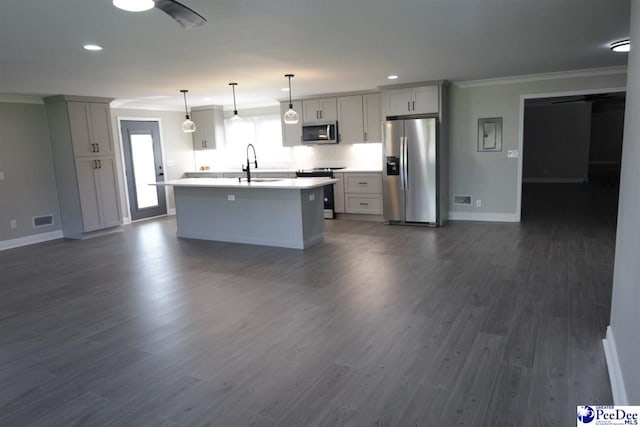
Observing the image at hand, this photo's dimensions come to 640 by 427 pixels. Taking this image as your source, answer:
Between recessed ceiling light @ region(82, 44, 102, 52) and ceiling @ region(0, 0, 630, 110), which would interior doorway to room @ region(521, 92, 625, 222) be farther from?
recessed ceiling light @ region(82, 44, 102, 52)

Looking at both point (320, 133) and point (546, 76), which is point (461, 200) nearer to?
point (546, 76)

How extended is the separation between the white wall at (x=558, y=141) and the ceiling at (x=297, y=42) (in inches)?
282

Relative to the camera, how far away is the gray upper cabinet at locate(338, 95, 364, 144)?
7742 millimetres

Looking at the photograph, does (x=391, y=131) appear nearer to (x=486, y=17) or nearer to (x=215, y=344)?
(x=486, y=17)

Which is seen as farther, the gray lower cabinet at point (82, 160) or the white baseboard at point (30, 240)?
the gray lower cabinet at point (82, 160)

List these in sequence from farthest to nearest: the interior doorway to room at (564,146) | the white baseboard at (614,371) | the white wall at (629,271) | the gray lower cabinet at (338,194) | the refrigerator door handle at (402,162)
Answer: the interior doorway to room at (564,146) < the gray lower cabinet at (338,194) < the refrigerator door handle at (402,162) < the white baseboard at (614,371) < the white wall at (629,271)

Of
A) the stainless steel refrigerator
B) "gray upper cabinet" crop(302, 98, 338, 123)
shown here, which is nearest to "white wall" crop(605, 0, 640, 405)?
the stainless steel refrigerator

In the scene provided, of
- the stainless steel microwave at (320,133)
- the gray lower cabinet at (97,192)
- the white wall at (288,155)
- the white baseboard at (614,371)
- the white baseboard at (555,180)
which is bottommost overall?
A: the white baseboard at (614,371)

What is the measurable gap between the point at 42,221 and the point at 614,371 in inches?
311

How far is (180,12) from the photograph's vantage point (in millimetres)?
2367

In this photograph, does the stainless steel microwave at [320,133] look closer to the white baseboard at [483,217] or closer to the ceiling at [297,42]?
the ceiling at [297,42]

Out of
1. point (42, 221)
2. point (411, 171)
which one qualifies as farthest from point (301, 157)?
point (42, 221)

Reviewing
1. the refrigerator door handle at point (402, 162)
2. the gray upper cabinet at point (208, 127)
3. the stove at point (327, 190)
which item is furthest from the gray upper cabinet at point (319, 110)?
the gray upper cabinet at point (208, 127)

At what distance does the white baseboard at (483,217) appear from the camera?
22.8 feet
